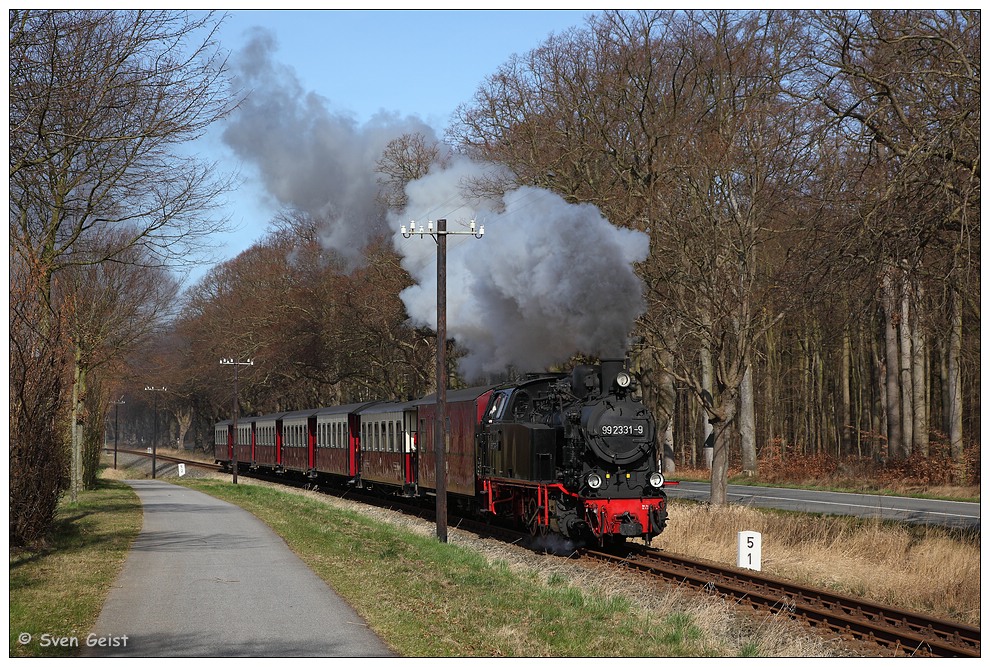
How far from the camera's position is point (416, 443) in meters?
23.2

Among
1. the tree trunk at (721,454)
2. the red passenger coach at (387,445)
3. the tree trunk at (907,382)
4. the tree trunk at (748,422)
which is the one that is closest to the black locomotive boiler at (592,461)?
the tree trunk at (721,454)

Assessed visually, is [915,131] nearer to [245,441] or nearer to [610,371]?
[610,371]

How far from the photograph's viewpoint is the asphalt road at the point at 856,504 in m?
20.9

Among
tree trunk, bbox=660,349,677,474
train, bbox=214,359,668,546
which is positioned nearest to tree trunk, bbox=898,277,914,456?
tree trunk, bbox=660,349,677,474

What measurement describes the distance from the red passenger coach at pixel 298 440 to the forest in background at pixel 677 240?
11.7ft

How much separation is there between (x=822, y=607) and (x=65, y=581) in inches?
333

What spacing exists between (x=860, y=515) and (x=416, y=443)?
9.39 metres

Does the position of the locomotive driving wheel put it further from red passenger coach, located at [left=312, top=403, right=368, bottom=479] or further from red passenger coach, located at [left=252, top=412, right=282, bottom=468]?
red passenger coach, located at [left=252, top=412, right=282, bottom=468]

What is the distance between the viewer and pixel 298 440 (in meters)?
39.3

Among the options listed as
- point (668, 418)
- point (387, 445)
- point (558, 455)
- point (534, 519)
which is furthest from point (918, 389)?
point (558, 455)

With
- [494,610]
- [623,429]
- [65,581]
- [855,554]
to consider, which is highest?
[623,429]

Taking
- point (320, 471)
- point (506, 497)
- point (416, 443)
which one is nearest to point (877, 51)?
point (506, 497)

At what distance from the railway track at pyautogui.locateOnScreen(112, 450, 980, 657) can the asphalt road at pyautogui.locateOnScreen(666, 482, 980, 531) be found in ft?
22.8

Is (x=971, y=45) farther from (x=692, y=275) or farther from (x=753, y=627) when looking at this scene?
(x=692, y=275)
